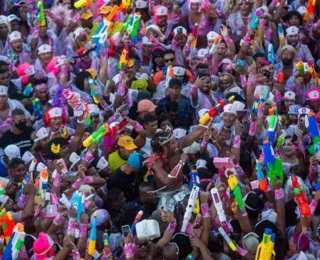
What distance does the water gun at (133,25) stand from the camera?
39.7ft

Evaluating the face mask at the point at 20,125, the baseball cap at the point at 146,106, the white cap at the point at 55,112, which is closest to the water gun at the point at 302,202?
the baseball cap at the point at 146,106

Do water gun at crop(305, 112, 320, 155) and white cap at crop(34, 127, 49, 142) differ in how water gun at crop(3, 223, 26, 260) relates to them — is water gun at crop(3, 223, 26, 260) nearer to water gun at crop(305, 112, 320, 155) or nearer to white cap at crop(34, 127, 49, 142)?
white cap at crop(34, 127, 49, 142)

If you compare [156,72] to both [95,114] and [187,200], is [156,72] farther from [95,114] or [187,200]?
[187,200]

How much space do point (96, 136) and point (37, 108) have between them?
57.1 inches

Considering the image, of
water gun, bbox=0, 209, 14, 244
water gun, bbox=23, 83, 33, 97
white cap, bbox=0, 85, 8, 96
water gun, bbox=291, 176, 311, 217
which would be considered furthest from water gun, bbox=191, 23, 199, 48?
water gun, bbox=0, 209, 14, 244

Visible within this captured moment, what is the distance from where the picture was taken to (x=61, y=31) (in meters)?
12.7

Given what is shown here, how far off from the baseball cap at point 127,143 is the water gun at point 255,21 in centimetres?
275

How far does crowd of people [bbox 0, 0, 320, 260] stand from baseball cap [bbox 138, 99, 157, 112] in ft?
0.05

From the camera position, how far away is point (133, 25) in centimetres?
1219

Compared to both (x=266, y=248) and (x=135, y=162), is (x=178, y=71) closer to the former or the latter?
(x=135, y=162)

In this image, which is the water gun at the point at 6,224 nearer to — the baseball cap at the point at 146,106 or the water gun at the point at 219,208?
the water gun at the point at 219,208

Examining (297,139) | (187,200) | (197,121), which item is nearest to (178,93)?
(197,121)

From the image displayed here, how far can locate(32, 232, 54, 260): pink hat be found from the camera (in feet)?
26.3

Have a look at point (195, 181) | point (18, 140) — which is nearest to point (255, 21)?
point (18, 140)
